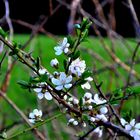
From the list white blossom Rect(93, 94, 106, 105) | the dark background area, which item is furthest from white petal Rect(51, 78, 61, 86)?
the dark background area

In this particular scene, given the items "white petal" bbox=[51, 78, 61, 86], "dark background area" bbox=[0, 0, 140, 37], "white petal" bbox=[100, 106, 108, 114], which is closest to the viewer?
"white petal" bbox=[51, 78, 61, 86]

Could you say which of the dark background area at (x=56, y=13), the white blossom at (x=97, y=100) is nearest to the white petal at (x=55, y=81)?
the white blossom at (x=97, y=100)

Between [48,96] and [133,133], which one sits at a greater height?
[48,96]

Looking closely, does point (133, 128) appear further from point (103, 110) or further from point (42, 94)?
point (42, 94)

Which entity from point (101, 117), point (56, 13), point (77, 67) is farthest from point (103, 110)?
point (56, 13)

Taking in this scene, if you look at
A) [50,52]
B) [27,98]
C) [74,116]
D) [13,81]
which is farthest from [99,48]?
[74,116]

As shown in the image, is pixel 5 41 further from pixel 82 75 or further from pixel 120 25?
pixel 120 25

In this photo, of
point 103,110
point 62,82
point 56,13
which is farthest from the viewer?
point 56,13

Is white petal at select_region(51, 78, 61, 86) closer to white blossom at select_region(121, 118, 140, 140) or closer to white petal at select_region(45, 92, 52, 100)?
white petal at select_region(45, 92, 52, 100)

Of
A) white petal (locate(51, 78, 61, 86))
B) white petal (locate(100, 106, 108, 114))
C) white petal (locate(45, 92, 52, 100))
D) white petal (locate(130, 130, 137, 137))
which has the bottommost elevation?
white petal (locate(130, 130, 137, 137))
